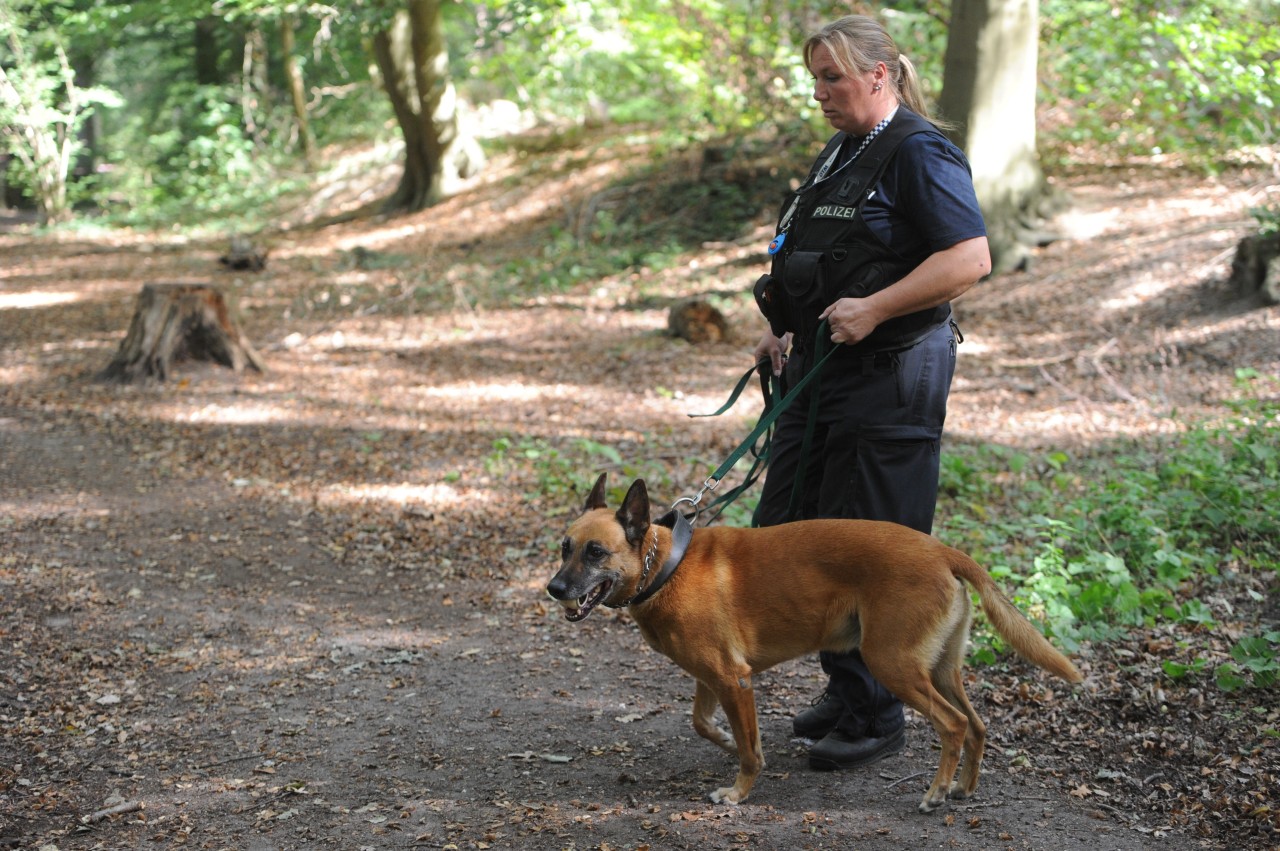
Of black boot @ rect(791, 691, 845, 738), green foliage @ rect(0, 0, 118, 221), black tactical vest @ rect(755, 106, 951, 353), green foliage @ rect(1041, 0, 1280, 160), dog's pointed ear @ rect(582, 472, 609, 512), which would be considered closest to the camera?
black tactical vest @ rect(755, 106, 951, 353)

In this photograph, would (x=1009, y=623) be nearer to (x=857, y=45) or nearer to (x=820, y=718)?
(x=820, y=718)

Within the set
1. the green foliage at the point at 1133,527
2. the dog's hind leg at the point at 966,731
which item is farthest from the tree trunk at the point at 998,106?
the dog's hind leg at the point at 966,731

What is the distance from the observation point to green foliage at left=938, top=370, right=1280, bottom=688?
16.7 ft

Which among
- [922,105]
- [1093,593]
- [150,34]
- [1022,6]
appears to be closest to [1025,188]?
[1022,6]

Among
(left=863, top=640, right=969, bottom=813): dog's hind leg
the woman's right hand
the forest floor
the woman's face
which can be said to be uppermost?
the woman's face

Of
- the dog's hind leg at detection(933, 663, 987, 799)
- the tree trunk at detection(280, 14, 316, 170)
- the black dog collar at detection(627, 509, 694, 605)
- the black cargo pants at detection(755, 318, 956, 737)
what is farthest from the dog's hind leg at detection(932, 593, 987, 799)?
the tree trunk at detection(280, 14, 316, 170)

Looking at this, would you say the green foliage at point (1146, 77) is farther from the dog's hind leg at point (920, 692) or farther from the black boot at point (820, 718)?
the dog's hind leg at point (920, 692)

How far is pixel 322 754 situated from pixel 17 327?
11895 millimetres

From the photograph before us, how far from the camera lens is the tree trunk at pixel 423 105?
64.0 feet

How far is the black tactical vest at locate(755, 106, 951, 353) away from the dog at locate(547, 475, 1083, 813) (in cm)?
71

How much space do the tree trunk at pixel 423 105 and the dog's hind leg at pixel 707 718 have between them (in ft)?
57.8

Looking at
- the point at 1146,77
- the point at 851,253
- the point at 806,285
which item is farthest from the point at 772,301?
the point at 1146,77

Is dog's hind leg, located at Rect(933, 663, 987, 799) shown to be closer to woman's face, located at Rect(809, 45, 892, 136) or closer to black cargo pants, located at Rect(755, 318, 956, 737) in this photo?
black cargo pants, located at Rect(755, 318, 956, 737)

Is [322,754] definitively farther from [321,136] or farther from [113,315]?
[321,136]
